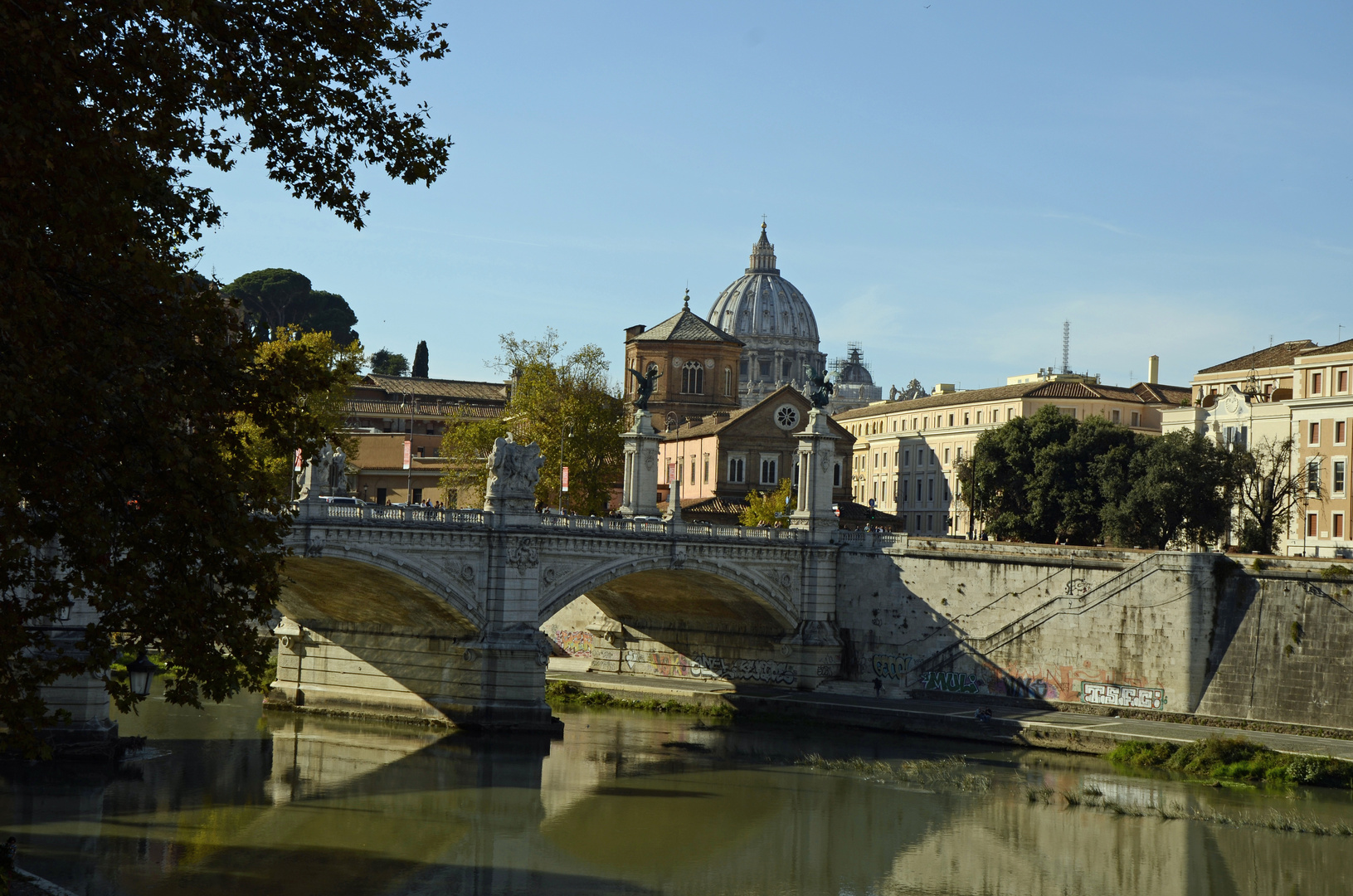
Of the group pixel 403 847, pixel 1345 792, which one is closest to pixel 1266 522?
pixel 1345 792

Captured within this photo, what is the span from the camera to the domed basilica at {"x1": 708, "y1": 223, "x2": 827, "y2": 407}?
153 m

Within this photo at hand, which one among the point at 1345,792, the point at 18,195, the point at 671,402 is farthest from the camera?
the point at 671,402

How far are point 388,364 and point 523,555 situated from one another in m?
81.9

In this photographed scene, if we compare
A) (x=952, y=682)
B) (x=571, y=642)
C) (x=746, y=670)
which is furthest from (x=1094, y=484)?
(x=571, y=642)

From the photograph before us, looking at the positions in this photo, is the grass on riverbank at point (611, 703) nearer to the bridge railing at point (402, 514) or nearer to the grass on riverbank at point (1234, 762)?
the bridge railing at point (402, 514)

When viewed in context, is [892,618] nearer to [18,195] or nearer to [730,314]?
[18,195]

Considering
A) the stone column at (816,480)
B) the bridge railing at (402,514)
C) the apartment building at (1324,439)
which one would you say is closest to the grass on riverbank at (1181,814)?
the stone column at (816,480)

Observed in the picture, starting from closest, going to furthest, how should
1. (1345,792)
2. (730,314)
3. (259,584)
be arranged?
(259,584), (1345,792), (730,314)

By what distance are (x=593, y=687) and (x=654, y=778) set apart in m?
13.1

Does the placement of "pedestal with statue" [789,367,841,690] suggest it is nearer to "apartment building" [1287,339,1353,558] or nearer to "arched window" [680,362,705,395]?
"apartment building" [1287,339,1353,558]

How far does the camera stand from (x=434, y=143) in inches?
544

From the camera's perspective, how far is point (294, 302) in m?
103

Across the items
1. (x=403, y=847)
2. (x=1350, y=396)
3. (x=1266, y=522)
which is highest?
(x=1350, y=396)

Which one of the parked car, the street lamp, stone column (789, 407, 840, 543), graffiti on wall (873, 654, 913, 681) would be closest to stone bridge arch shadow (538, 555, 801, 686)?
stone column (789, 407, 840, 543)
